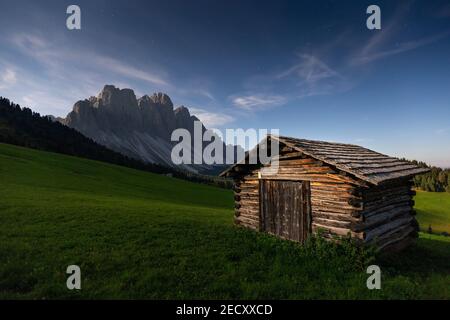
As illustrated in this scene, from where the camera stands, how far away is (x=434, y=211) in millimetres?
60531

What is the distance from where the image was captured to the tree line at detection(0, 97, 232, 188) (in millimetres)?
90438

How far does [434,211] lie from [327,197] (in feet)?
212

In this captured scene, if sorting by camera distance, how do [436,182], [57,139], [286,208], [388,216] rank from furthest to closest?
[57,139]
[436,182]
[286,208]
[388,216]

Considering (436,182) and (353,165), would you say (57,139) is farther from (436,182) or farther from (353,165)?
(436,182)

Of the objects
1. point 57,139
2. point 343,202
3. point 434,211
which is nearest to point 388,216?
point 343,202

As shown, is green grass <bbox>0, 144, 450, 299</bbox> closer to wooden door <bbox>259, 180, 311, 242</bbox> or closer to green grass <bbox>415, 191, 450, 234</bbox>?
wooden door <bbox>259, 180, 311, 242</bbox>

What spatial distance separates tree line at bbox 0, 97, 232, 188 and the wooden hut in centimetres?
7130

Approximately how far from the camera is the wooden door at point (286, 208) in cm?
1305

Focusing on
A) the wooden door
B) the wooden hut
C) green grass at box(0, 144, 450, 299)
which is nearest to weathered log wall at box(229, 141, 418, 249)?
the wooden hut

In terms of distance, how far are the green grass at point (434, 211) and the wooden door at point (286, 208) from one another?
42949 millimetres
